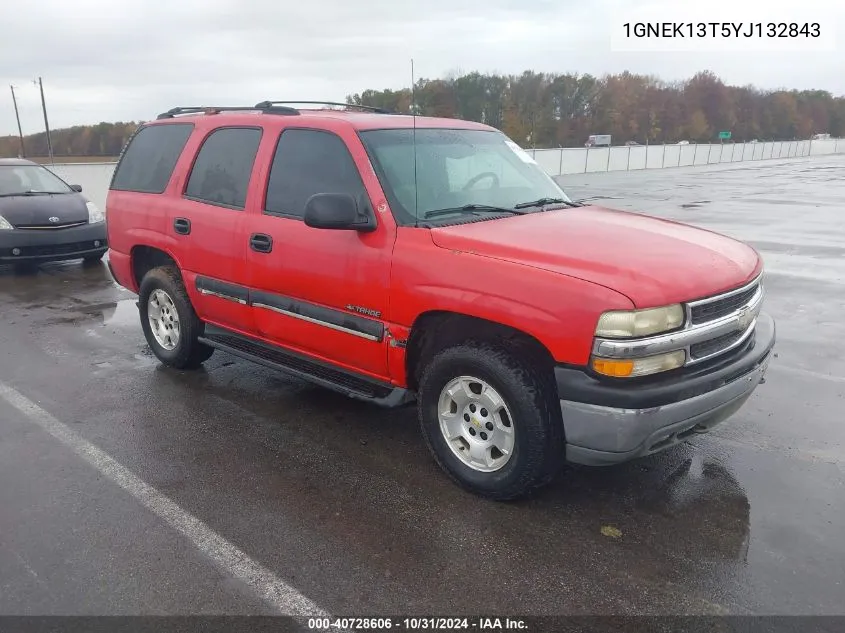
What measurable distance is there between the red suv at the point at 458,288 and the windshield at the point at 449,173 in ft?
0.05

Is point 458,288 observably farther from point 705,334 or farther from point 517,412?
point 705,334

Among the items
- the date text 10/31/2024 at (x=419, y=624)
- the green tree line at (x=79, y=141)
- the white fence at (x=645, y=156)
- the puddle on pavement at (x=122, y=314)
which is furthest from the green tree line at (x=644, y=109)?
the date text 10/31/2024 at (x=419, y=624)

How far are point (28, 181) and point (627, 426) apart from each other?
10.7 m

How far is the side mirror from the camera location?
3.69 meters

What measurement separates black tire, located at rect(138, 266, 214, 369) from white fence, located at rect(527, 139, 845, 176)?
2167 centimetres

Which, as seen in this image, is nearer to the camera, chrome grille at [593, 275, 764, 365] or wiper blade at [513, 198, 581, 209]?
chrome grille at [593, 275, 764, 365]

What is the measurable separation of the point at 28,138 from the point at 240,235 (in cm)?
6002

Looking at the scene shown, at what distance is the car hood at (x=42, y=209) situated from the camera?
960 cm

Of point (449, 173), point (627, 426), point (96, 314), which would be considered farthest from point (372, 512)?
point (96, 314)

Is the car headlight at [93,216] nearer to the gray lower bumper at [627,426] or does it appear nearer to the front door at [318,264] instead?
the front door at [318,264]

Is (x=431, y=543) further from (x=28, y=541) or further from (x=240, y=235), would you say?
(x=240, y=235)

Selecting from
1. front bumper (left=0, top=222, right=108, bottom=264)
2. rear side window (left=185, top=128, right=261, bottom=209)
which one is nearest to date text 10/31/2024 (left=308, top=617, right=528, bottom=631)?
rear side window (left=185, top=128, right=261, bottom=209)

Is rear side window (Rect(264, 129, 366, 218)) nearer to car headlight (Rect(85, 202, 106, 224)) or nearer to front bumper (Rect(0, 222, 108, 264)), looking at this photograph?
front bumper (Rect(0, 222, 108, 264))

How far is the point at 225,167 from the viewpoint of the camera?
4883 mm
